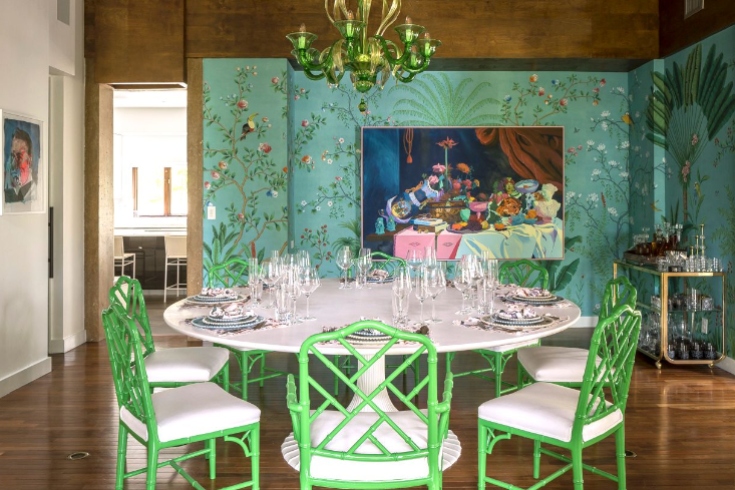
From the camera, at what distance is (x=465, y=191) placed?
618 centimetres

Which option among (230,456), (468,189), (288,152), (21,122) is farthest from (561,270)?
(21,122)

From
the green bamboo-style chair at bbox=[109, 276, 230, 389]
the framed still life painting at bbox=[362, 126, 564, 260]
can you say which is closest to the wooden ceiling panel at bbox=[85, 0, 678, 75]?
the framed still life painting at bbox=[362, 126, 564, 260]

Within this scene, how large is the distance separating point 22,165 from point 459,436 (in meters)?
3.27

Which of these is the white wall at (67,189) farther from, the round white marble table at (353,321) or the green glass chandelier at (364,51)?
the green glass chandelier at (364,51)

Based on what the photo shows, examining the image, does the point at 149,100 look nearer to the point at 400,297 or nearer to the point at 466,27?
the point at 466,27

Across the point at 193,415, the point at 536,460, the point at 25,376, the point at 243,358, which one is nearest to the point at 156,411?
the point at 193,415

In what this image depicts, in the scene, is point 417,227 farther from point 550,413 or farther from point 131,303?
point 550,413

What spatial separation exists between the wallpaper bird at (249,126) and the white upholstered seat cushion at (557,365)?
325 cm

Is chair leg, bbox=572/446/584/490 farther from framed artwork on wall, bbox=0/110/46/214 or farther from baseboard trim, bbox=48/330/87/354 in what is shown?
baseboard trim, bbox=48/330/87/354

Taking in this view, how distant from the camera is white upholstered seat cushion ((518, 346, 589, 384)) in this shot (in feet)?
9.94

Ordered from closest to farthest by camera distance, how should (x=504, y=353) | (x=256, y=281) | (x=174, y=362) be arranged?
(x=174, y=362) → (x=256, y=281) → (x=504, y=353)

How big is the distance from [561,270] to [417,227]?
54.4 inches

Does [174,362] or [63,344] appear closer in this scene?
[174,362]

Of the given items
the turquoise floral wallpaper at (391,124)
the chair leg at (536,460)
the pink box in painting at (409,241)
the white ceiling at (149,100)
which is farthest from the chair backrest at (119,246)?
the chair leg at (536,460)
